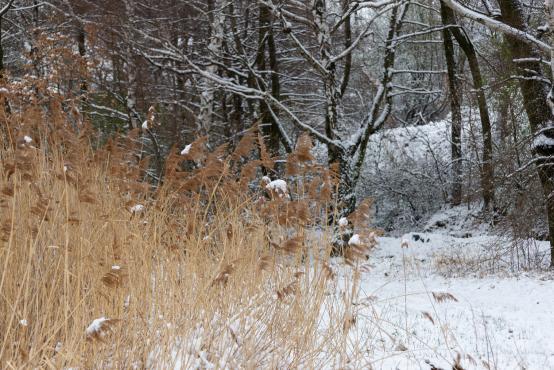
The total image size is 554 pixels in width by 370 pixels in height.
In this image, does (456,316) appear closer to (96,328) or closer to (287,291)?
(287,291)

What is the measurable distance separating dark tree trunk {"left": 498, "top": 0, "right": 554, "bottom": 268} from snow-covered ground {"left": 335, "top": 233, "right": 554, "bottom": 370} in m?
1.23

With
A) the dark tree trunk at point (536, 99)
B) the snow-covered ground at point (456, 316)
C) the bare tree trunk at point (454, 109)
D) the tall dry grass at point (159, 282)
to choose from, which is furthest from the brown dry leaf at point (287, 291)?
the bare tree trunk at point (454, 109)

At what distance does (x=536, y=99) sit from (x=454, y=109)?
6293mm

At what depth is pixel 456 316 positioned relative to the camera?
18.5ft

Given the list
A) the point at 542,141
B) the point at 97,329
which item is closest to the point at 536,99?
the point at 542,141

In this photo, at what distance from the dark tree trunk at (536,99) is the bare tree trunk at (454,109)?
12.2ft

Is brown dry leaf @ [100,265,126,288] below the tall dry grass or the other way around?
the other way around

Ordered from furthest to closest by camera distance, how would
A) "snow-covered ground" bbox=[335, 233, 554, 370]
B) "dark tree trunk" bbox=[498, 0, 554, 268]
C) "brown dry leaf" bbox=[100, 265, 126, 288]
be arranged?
"dark tree trunk" bbox=[498, 0, 554, 268] < "snow-covered ground" bbox=[335, 233, 554, 370] < "brown dry leaf" bbox=[100, 265, 126, 288]

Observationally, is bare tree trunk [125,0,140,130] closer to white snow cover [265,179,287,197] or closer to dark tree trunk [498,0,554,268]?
dark tree trunk [498,0,554,268]

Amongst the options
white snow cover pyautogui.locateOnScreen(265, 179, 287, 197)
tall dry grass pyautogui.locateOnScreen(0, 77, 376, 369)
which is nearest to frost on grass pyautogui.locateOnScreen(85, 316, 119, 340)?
tall dry grass pyautogui.locateOnScreen(0, 77, 376, 369)

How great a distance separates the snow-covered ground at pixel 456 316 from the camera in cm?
389

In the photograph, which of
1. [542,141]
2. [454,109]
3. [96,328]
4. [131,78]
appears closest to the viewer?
[96,328]

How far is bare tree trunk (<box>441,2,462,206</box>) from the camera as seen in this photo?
13981mm

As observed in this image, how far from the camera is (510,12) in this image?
842 cm
